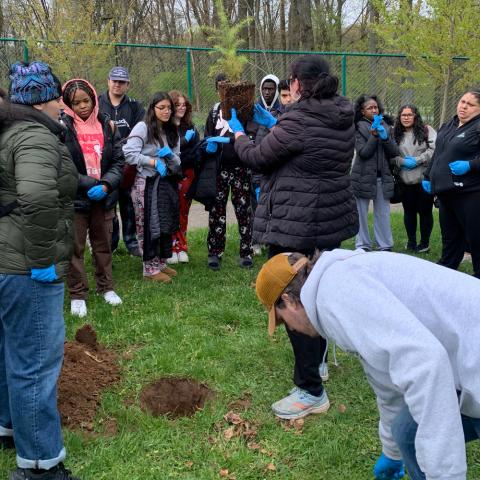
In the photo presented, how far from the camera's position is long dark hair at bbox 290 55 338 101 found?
3508 millimetres

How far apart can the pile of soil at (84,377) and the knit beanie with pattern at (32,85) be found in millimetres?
1811

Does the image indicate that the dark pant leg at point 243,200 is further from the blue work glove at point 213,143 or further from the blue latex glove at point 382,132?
the blue latex glove at point 382,132

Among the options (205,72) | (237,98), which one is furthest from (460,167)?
(205,72)

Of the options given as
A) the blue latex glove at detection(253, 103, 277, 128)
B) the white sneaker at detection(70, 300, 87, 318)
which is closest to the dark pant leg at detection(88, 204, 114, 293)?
the white sneaker at detection(70, 300, 87, 318)

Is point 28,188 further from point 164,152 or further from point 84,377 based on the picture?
point 164,152

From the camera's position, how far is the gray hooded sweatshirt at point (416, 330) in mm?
1778

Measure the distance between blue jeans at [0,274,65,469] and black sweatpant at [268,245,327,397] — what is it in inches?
53.8

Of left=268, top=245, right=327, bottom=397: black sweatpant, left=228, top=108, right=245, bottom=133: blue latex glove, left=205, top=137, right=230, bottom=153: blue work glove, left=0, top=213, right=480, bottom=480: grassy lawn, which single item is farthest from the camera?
left=205, top=137, right=230, bottom=153: blue work glove

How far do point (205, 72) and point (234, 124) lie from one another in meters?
6.43

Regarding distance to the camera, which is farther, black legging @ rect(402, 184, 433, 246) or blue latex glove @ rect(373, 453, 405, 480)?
black legging @ rect(402, 184, 433, 246)

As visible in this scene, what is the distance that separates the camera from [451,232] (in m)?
Answer: 5.95

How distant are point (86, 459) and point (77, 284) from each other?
7.41ft

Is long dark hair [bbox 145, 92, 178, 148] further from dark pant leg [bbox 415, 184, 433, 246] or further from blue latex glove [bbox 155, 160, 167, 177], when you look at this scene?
dark pant leg [bbox 415, 184, 433, 246]

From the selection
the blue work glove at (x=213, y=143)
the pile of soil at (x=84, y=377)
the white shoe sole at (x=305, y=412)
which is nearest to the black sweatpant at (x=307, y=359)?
the white shoe sole at (x=305, y=412)
